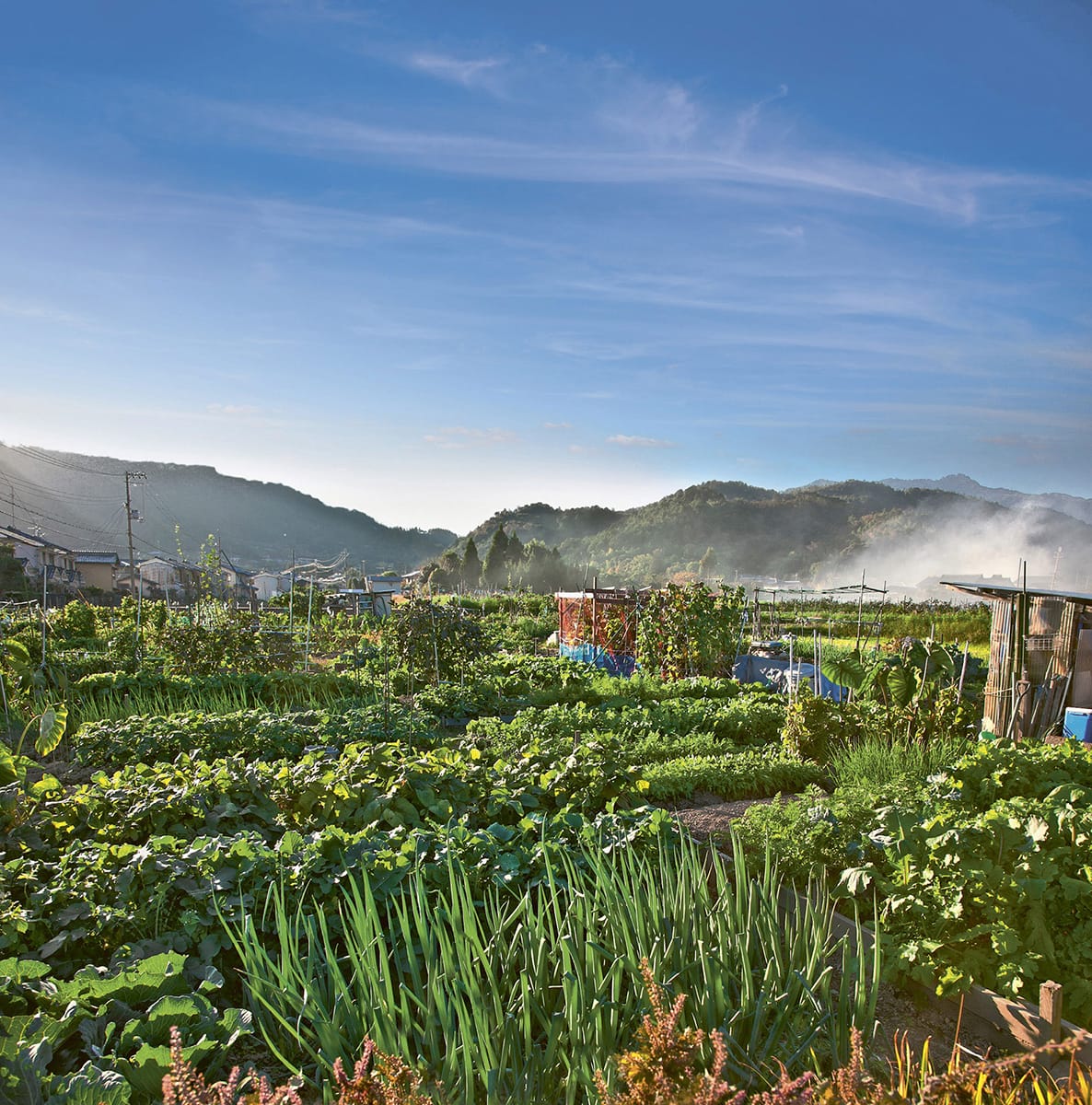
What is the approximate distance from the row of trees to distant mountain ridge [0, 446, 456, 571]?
25.0 meters

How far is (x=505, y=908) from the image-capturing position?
2.75 metres

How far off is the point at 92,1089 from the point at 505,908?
1202 millimetres

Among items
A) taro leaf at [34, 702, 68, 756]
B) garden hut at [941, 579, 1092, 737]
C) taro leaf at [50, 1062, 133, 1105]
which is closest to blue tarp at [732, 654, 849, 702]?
garden hut at [941, 579, 1092, 737]

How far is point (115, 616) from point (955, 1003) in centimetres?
Result: 1842

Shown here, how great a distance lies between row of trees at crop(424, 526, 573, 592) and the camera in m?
60.8

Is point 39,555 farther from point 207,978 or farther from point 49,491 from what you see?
point 49,491

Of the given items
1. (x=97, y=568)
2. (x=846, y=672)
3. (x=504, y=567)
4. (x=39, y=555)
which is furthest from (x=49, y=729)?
(x=504, y=567)

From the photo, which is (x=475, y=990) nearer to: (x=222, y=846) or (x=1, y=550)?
→ (x=222, y=846)

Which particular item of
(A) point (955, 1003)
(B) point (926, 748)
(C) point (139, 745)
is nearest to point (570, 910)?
(A) point (955, 1003)

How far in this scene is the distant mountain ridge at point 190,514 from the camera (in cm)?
9469

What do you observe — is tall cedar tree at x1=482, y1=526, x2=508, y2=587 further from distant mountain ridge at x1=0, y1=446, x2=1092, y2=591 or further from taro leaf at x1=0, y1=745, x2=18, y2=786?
taro leaf at x1=0, y1=745, x2=18, y2=786

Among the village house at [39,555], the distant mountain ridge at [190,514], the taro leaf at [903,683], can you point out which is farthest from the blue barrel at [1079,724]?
the distant mountain ridge at [190,514]

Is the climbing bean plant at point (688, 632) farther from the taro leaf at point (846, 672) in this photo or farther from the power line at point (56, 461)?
the power line at point (56, 461)

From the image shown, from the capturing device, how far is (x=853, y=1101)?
1.40 m
